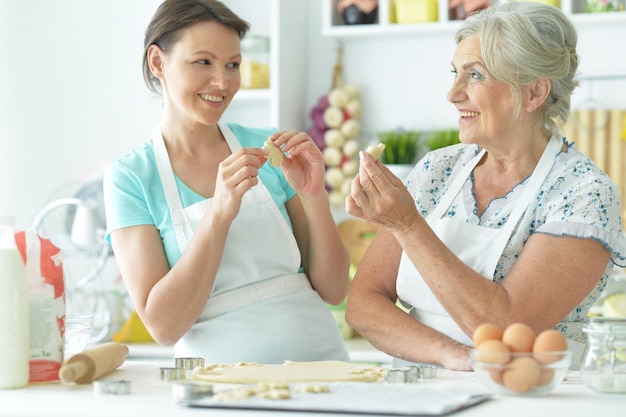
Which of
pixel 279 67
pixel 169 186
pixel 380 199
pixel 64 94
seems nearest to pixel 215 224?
pixel 169 186

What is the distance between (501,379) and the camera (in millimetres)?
1410

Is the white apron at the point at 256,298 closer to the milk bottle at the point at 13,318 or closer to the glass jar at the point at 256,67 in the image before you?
the milk bottle at the point at 13,318

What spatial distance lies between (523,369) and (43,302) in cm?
77

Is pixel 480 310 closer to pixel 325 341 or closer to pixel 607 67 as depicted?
pixel 325 341

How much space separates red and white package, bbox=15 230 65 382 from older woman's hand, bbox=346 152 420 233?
1.86 ft

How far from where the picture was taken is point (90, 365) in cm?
161

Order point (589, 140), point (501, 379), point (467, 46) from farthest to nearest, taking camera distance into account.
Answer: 1. point (589, 140)
2. point (467, 46)
3. point (501, 379)

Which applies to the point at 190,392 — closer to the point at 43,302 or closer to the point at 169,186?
the point at 43,302

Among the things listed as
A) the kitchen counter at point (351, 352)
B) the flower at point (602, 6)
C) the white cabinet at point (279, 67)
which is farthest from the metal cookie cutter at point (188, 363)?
the flower at point (602, 6)

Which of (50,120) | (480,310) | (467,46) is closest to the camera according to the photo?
(480,310)

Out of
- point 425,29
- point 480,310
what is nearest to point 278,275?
point 480,310

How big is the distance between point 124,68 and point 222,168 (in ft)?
6.56

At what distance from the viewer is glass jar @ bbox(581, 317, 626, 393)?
57.1 inches

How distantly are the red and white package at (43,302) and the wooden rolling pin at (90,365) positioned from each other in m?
0.04
